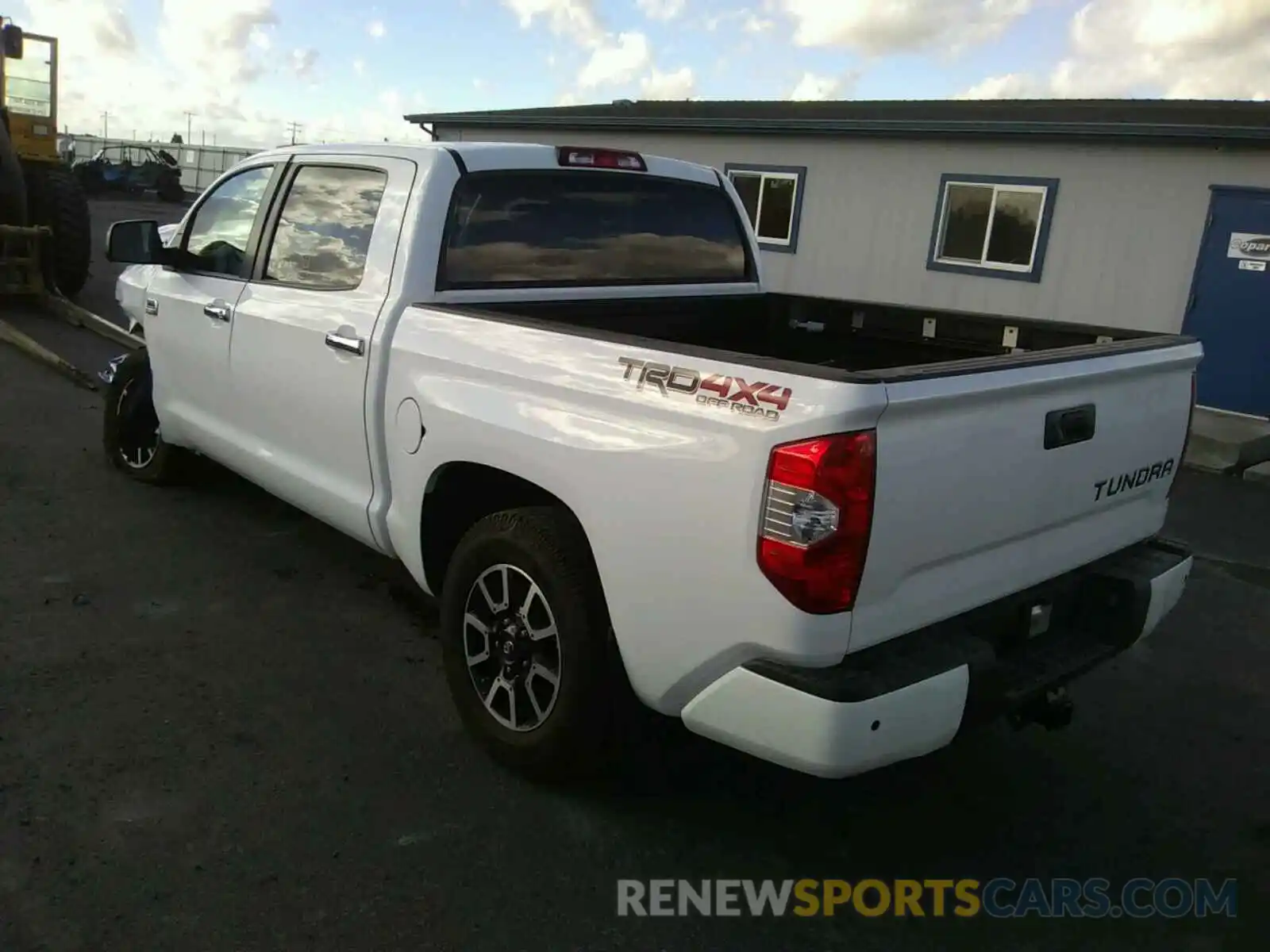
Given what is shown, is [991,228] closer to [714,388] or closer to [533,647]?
[533,647]

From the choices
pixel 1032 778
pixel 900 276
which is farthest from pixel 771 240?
pixel 1032 778

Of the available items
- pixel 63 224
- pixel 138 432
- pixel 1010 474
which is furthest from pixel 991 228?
pixel 1010 474

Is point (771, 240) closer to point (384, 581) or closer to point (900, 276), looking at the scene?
point (900, 276)

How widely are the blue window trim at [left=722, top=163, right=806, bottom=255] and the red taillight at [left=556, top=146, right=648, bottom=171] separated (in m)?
10.5

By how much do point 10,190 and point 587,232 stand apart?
943 cm

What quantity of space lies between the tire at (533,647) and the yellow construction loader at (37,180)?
30.8 feet

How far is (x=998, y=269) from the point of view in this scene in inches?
504

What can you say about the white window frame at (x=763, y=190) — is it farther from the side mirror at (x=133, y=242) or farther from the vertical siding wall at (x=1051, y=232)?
the side mirror at (x=133, y=242)

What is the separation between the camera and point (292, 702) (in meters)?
3.70

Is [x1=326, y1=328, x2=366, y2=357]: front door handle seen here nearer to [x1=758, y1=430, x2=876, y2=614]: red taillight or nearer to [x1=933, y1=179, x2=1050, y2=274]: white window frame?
[x1=758, y1=430, x2=876, y2=614]: red taillight

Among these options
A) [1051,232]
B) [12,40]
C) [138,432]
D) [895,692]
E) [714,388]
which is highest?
[12,40]

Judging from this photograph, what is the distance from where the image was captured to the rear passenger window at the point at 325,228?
12.7 feet

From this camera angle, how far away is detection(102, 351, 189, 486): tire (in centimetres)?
572

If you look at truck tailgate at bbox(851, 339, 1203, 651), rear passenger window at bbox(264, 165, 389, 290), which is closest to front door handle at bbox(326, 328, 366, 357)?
rear passenger window at bbox(264, 165, 389, 290)
